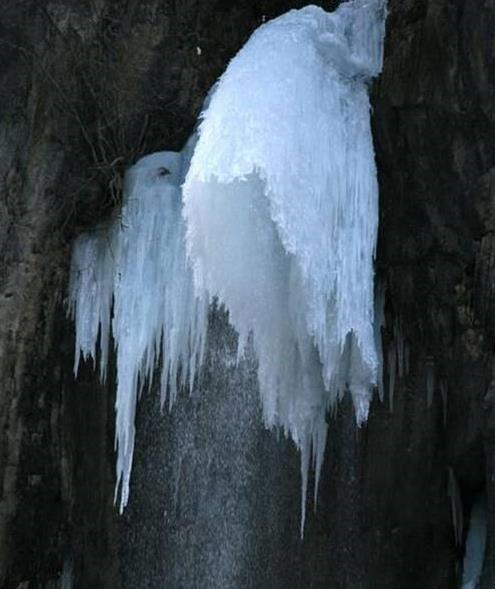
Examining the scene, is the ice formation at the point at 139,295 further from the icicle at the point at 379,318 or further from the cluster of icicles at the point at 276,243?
the icicle at the point at 379,318

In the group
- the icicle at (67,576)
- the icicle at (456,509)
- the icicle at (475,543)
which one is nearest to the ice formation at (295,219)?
the icicle at (456,509)

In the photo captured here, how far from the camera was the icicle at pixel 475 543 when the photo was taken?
579 cm

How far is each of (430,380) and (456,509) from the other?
2.32 feet

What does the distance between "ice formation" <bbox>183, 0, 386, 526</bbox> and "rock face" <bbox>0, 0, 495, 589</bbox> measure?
29 cm

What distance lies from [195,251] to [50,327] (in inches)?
56.9

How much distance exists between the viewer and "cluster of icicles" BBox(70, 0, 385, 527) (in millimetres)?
5352

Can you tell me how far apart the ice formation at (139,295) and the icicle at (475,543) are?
1.67m

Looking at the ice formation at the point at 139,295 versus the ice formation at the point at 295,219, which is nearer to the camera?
the ice formation at the point at 295,219

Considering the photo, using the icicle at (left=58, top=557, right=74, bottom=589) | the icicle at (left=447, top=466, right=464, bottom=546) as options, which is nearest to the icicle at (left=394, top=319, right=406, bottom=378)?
the icicle at (left=447, top=466, right=464, bottom=546)

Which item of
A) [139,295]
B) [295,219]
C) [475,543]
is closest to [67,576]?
[139,295]

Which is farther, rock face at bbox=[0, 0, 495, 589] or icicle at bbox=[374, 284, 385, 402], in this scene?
icicle at bbox=[374, 284, 385, 402]

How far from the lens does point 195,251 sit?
5359 millimetres

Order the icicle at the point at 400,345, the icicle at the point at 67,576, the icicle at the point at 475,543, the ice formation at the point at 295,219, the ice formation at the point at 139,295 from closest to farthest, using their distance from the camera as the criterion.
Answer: the ice formation at the point at 295,219
the icicle at the point at 475,543
the ice formation at the point at 139,295
the icicle at the point at 400,345
the icicle at the point at 67,576

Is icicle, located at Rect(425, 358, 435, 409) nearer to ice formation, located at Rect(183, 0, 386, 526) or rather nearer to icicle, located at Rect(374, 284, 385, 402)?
icicle, located at Rect(374, 284, 385, 402)
